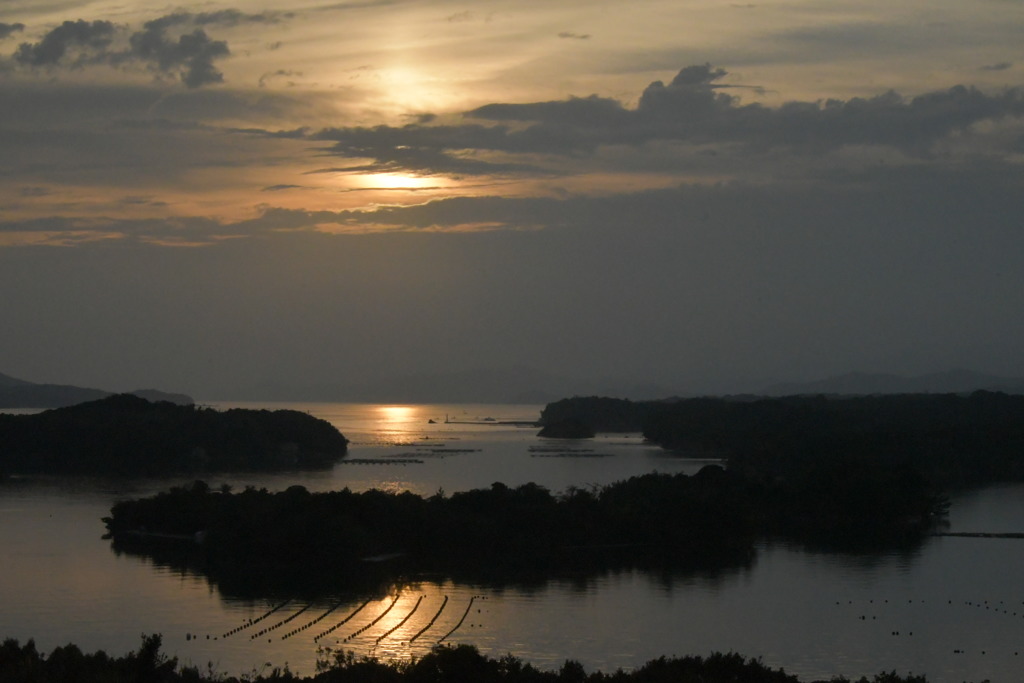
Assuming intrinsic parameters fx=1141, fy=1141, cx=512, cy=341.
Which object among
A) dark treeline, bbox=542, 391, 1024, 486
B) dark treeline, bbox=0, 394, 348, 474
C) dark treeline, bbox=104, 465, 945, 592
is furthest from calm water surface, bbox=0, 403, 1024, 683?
dark treeline, bbox=0, 394, 348, 474

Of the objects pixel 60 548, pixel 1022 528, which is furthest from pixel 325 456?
pixel 1022 528

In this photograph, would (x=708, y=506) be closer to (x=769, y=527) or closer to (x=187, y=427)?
(x=769, y=527)

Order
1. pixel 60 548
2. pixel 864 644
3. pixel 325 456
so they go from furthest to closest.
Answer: pixel 325 456 < pixel 60 548 < pixel 864 644

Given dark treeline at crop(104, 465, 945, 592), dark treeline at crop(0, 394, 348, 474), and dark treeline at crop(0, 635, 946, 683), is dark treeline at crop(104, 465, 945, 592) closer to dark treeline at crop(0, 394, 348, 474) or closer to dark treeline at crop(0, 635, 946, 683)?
dark treeline at crop(0, 635, 946, 683)

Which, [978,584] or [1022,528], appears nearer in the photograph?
[978,584]

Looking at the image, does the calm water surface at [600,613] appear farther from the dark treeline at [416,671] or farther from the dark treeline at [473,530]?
the dark treeline at [416,671]

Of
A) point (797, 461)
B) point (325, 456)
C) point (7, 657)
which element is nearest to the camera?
point (7, 657)

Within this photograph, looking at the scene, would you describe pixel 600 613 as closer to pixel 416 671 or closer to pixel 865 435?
pixel 416 671
